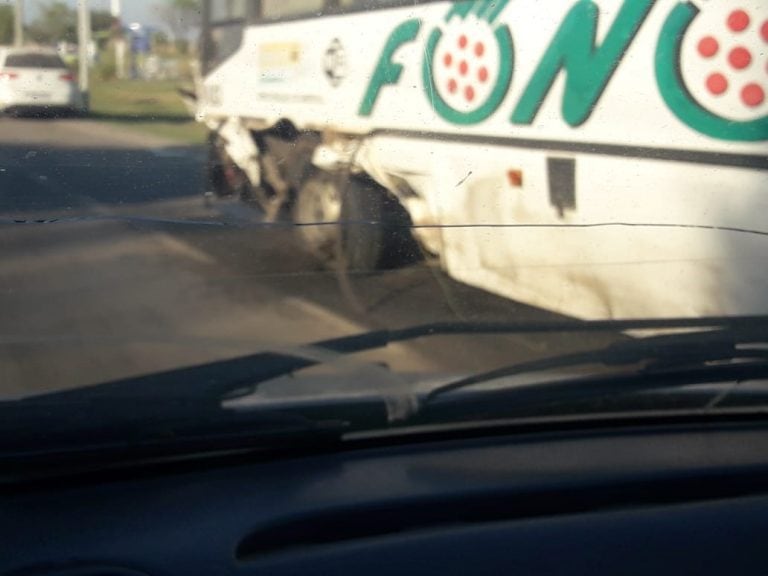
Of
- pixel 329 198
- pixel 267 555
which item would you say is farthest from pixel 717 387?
pixel 329 198

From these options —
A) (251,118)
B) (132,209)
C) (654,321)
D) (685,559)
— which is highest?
(251,118)

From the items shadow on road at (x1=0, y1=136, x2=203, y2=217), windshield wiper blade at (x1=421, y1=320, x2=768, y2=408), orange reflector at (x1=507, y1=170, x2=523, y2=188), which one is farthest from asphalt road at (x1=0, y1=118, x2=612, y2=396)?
orange reflector at (x1=507, y1=170, x2=523, y2=188)

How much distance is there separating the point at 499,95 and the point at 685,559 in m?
3.05

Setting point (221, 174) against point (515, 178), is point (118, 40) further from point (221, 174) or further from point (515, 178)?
point (515, 178)

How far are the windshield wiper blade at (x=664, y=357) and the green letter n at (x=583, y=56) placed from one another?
76.1 inches

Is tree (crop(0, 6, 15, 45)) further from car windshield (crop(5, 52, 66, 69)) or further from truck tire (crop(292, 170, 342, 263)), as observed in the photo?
truck tire (crop(292, 170, 342, 263))

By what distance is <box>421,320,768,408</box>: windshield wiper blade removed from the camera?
2.87 m

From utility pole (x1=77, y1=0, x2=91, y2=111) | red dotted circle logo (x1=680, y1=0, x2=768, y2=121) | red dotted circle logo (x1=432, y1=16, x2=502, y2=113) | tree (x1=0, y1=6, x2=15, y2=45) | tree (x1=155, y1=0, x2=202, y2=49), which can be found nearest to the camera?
tree (x1=0, y1=6, x2=15, y2=45)

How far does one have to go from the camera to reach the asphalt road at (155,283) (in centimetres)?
309

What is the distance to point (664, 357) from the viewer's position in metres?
3.00

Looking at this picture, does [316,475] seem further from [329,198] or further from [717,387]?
[329,198]

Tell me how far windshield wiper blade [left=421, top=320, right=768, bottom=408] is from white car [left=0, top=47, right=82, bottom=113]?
1.32 meters

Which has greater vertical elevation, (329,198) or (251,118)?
(251,118)

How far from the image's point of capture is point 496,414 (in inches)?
107
